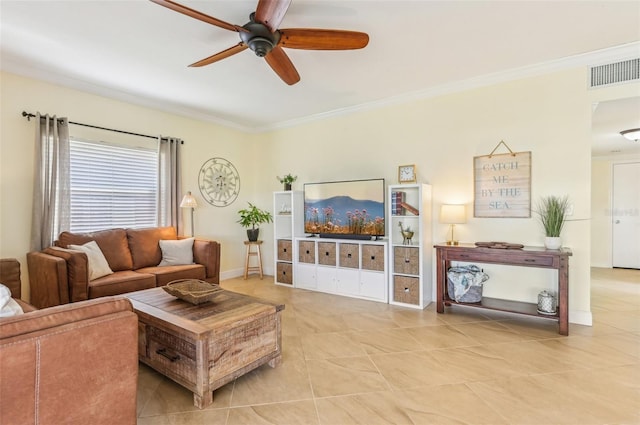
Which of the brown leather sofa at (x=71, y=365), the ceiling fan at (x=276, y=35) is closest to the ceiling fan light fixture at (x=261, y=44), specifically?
the ceiling fan at (x=276, y=35)

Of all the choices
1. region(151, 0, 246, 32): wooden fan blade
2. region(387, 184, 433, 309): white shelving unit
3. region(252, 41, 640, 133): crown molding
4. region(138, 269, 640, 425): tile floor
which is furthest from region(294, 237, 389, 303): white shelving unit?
region(151, 0, 246, 32): wooden fan blade

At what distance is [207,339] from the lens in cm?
181

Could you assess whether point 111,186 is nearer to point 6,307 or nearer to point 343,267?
point 6,307

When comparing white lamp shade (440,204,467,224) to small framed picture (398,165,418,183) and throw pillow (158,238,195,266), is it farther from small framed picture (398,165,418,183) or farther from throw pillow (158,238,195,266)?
throw pillow (158,238,195,266)

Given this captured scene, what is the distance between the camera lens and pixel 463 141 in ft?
12.1

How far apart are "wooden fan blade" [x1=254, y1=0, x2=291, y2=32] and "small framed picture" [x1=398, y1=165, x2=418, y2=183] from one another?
97.9 inches

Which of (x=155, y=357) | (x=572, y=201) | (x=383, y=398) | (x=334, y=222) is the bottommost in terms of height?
(x=383, y=398)

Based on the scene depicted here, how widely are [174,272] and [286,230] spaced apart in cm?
189

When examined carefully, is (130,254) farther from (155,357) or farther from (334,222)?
(334,222)

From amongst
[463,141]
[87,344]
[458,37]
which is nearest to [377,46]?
[458,37]

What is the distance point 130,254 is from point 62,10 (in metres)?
2.54

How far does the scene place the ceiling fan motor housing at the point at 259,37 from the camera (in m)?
2.04

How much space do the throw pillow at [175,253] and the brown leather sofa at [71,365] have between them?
2.65 meters

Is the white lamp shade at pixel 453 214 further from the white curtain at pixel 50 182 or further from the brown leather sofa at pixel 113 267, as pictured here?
the white curtain at pixel 50 182
